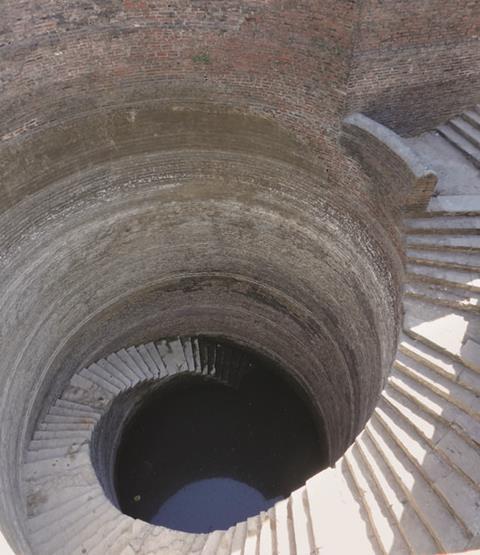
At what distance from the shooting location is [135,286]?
1033 centimetres

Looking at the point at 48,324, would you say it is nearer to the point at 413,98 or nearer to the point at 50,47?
the point at 50,47

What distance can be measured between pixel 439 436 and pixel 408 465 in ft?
1.46

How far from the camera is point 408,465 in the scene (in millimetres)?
5594

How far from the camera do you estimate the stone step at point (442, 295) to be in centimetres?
636

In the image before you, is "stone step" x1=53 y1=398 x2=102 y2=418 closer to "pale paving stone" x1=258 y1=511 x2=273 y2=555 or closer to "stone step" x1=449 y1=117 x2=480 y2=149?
"pale paving stone" x1=258 y1=511 x2=273 y2=555

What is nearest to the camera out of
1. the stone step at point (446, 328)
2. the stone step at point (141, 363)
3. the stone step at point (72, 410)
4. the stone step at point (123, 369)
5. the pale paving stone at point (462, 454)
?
the pale paving stone at point (462, 454)

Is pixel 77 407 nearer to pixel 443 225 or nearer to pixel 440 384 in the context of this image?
pixel 440 384

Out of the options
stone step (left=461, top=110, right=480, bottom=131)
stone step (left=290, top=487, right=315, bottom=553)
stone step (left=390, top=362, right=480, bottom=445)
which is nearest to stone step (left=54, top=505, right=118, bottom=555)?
stone step (left=290, top=487, right=315, bottom=553)

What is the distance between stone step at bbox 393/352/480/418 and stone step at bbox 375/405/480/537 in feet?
1.63

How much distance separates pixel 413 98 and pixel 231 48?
2.65 metres

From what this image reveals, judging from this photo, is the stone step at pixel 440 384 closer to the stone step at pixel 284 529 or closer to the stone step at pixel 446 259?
the stone step at pixel 446 259

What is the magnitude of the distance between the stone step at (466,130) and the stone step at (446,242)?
1735 mm

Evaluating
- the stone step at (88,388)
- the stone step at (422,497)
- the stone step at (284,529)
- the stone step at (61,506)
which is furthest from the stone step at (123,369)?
the stone step at (422,497)

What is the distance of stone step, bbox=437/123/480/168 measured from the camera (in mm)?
7594
